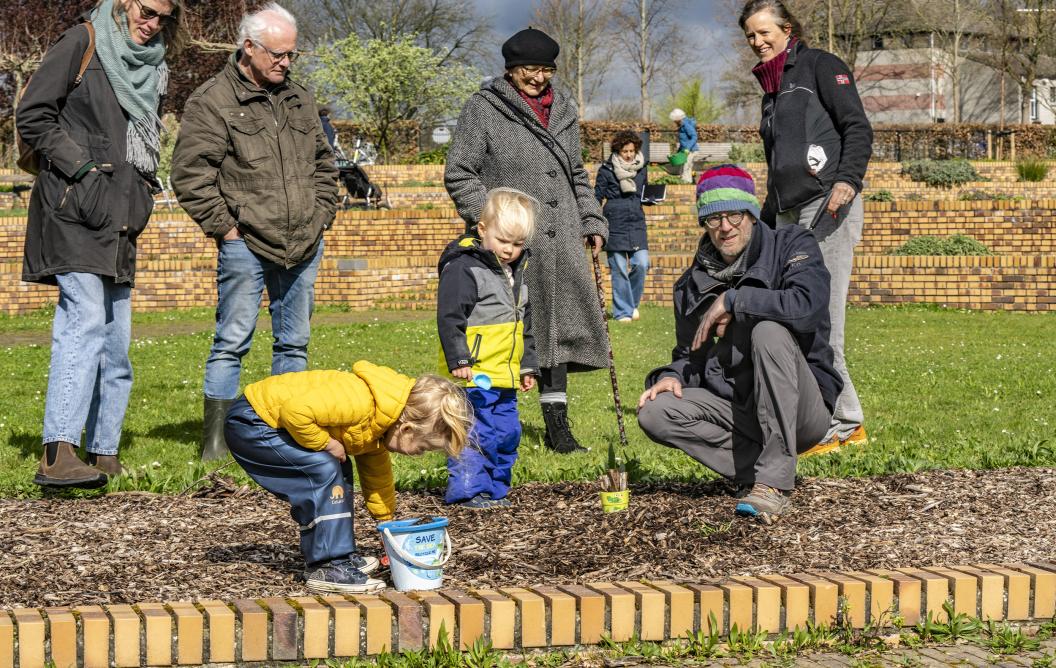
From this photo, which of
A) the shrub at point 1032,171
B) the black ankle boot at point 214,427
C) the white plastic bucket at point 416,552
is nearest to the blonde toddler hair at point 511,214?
the white plastic bucket at point 416,552

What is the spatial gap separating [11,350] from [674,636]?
31.4 ft

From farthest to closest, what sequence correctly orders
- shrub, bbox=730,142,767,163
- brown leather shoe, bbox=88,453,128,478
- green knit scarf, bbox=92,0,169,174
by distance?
shrub, bbox=730,142,767,163 → brown leather shoe, bbox=88,453,128,478 → green knit scarf, bbox=92,0,169,174

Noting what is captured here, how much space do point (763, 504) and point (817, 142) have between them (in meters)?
2.18

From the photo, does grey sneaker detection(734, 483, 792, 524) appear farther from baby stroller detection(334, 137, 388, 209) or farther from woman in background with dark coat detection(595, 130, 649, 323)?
baby stroller detection(334, 137, 388, 209)

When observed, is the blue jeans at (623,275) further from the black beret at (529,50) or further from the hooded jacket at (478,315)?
the hooded jacket at (478,315)

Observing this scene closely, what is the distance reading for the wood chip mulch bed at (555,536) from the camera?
4.06 metres

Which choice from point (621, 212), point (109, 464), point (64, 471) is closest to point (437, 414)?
point (64, 471)

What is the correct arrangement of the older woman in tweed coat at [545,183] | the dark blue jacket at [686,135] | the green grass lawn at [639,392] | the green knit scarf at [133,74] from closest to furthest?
the green knit scarf at [133,74], the green grass lawn at [639,392], the older woman in tweed coat at [545,183], the dark blue jacket at [686,135]

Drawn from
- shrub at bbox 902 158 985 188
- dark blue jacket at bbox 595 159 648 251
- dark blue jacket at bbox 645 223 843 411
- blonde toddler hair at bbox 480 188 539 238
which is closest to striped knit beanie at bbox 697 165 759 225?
dark blue jacket at bbox 645 223 843 411

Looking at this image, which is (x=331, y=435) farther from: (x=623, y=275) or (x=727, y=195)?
(x=623, y=275)

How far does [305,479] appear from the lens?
4031 mm

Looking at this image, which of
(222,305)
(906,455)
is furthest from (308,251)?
(906,455)

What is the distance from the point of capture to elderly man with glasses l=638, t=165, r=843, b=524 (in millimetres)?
4766

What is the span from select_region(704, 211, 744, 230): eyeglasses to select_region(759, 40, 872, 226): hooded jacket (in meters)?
1.29
